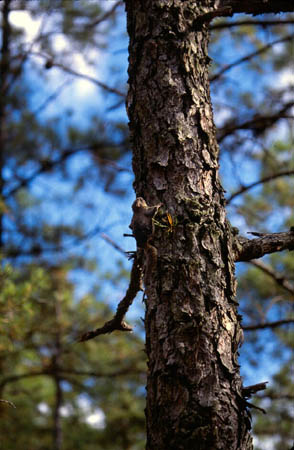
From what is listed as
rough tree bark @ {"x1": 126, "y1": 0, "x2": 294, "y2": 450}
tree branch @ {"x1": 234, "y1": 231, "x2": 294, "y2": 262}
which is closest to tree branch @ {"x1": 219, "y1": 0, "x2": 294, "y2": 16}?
rough tree bark @ {"x1": 126, "y1": 0, "x2": 294, "y2": 450}

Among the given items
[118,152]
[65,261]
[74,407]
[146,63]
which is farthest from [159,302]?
[74,407]

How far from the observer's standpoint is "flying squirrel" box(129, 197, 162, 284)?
1.49m

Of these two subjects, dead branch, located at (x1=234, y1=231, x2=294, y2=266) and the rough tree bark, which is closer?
the rough tree bark

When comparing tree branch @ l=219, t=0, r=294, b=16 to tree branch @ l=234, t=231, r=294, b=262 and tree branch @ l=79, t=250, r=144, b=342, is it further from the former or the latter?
tree branch @ l=79, t=250, r=144, b=342

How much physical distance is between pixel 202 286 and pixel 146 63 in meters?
0.91

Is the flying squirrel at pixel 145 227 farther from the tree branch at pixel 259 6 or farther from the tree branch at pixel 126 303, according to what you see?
the tree branch at pixel 259 6

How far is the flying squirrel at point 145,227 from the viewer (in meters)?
1.49

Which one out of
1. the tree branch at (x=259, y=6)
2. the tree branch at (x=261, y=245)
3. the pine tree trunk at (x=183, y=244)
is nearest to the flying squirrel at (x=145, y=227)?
the pine tree trunk at (x=183, y=244)

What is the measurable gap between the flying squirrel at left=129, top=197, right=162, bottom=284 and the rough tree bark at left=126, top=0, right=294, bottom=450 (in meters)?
0.02

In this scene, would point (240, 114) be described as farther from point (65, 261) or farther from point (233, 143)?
point (65, 261)

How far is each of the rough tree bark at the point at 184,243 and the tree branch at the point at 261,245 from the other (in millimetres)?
67

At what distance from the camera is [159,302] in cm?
143

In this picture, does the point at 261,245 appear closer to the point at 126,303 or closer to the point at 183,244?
the point at 183,244

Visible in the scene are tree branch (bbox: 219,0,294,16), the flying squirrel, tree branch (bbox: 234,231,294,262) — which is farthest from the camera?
tree branch (bbox: 219,0,294,16)
